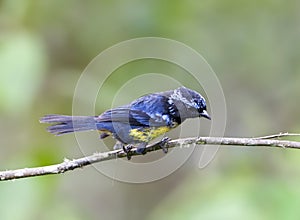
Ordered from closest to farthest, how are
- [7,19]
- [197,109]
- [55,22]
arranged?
[197,109] → [7,19] → [55,22]

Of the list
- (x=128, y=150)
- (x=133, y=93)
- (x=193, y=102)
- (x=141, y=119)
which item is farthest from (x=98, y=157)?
(x=133, y=93)

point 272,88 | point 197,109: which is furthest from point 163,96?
point 272,88

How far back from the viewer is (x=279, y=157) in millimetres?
3963

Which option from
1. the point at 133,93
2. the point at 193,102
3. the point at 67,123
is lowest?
the point at 67,123

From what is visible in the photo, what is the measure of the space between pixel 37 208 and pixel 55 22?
5.69ft

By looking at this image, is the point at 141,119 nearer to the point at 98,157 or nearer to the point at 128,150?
the point at 128,150

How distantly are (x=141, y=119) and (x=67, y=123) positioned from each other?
1.19 ft

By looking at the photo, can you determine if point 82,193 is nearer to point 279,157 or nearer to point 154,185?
point 154,185

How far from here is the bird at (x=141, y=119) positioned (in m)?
2.69

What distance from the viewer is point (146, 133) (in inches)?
107

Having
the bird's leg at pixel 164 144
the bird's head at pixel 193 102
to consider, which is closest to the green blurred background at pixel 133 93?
the bird's head at pixel 193 102

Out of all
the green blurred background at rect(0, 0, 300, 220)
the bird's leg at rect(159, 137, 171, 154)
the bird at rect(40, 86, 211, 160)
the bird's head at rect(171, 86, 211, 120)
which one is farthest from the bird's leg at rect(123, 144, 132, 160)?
the green blurred background at rect(0, 0, 300, 220)

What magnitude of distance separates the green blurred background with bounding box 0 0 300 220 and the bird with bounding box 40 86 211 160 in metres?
0.61

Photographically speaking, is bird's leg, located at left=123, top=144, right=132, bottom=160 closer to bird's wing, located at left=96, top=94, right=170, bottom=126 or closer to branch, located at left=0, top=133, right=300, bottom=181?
branch, located at left=0, top=133, right=300, bottom=181
